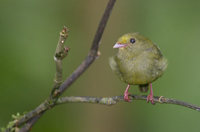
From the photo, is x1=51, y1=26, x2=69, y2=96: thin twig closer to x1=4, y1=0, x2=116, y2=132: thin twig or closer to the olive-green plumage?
x1=4, y1=0, x2=116, y2=132: thin twig

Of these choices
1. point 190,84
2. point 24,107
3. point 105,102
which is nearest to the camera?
point 105,102

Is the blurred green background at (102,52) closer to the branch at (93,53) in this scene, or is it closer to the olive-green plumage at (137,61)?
the olive-green plumage at (137,61)

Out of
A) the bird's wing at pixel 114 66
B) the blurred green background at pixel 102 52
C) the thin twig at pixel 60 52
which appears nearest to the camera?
the thin twig at pixel 60 52

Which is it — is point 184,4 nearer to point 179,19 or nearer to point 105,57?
point 179,19

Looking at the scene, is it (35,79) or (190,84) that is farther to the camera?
(190,84)

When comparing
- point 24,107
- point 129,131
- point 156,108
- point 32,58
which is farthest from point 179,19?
point 24,107

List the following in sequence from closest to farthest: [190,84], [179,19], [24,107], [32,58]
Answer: [24,107], [32,58], [190,84], [179,19]

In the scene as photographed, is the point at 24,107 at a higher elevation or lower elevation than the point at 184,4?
lower

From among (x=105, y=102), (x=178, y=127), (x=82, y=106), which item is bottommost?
(x=178, y=127)

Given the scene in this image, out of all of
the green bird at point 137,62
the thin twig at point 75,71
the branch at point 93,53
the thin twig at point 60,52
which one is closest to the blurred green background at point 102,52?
the green bird at point 137,62
